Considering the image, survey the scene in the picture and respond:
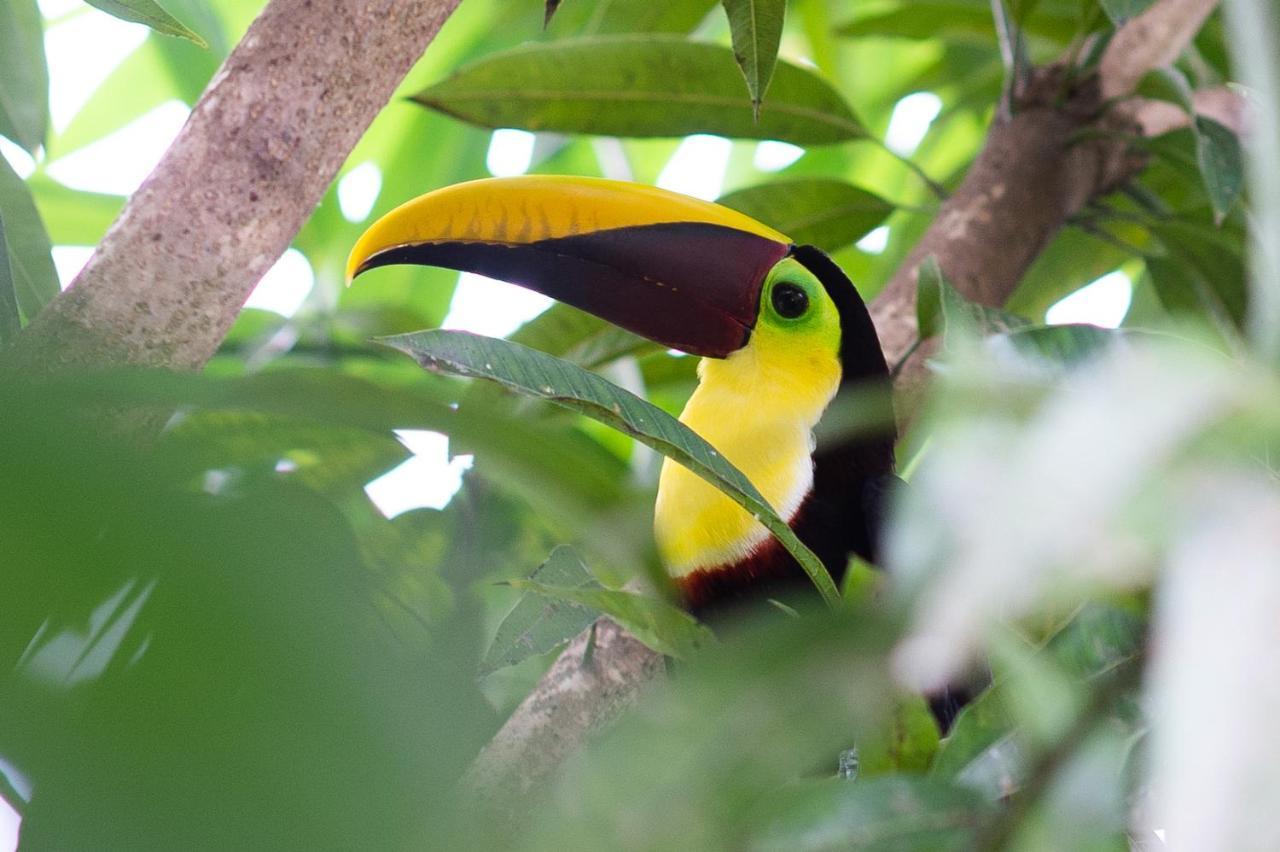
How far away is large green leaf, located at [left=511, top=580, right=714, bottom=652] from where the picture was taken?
0.89 m

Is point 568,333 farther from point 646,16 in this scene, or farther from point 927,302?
point 646,16

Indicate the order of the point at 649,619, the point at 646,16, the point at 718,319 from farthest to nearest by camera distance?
1. the point at 646,16
2. the point at 718,319
3. the point at 649,619

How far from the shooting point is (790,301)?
4.98ft

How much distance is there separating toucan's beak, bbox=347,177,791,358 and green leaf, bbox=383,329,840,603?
0.56m

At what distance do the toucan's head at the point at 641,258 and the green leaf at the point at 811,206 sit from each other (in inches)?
13.8

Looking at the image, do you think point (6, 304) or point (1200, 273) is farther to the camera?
point (1200, 273)

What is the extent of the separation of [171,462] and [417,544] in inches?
32.8

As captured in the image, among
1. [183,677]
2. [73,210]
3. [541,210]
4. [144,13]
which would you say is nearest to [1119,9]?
[541,210]

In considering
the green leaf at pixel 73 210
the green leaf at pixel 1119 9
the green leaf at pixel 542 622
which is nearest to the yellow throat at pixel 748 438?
the green leaf at pixel 542 622

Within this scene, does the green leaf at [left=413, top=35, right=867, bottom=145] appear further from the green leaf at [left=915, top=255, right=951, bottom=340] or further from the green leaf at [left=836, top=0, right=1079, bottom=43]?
the green leaf at [left=915, top=255, right=951, bottom=340]

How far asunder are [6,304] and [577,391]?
1.69 ft

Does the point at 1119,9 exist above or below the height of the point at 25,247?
below

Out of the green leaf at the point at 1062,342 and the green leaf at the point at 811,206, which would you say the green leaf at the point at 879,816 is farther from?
the green leaf at the point at 811,206

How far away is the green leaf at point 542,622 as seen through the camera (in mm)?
1099
